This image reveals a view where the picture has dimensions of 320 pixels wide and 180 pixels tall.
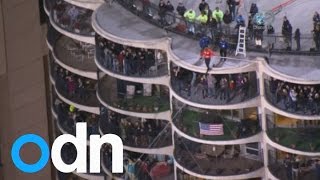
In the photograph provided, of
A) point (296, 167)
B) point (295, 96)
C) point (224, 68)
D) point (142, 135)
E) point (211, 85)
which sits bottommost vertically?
point (296, 167)

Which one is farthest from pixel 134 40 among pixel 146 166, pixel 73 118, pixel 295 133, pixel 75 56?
pixel 295 133

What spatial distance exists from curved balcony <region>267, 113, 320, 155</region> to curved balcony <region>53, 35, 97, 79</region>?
14792mm

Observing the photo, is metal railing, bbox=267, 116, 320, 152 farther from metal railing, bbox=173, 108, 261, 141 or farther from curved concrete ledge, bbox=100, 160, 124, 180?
curved concrete ledge, bbox=100, 160, 124, 180

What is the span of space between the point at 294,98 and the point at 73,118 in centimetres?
1979

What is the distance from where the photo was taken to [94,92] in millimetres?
86438

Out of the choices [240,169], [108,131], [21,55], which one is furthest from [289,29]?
[21,55]

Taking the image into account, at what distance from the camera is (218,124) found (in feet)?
254

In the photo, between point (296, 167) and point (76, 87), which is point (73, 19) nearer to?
point (76, 87)

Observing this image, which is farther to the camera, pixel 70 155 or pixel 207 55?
pixel 70 155

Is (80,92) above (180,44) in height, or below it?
below

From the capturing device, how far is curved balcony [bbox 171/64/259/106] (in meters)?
76.2

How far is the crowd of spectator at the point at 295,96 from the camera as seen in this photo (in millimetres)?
74188

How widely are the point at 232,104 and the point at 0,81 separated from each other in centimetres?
2236

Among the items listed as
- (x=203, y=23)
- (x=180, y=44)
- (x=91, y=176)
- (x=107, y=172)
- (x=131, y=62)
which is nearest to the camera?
(x=180, y=44)
